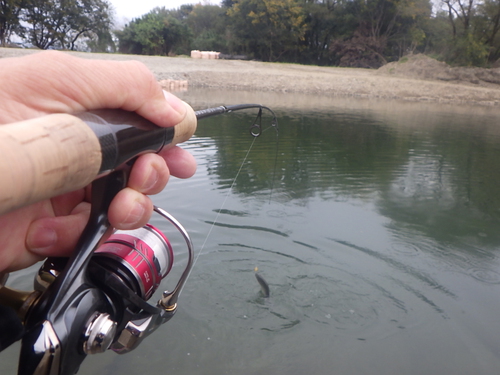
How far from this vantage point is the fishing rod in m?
0.67

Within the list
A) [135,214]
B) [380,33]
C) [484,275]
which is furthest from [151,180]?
[380,33]

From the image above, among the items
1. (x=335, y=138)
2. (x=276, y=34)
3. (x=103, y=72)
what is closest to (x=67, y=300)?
(x=103, y=72)

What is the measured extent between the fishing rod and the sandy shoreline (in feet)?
65.3

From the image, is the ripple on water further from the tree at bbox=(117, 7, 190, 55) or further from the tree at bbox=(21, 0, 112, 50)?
the tree at bbox=(117, 7, 190, 55)

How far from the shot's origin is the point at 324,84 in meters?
21.8

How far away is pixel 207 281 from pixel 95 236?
7.37 feet

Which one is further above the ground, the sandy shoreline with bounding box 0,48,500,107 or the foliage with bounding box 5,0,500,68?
the foliage with bounding box 5,0,500,68

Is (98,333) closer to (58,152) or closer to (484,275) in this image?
(58,152)

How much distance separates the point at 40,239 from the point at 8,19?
31771mm

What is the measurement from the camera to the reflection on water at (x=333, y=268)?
255 centimetres

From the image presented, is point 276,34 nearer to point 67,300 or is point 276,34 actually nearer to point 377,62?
point 377,62

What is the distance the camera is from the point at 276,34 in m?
33.3

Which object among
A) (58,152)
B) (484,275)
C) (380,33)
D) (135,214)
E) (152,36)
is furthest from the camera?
(152,36)

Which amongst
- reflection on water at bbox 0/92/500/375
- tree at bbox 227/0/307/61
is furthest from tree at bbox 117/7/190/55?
reflection on water at bbox 0/92/500/375
